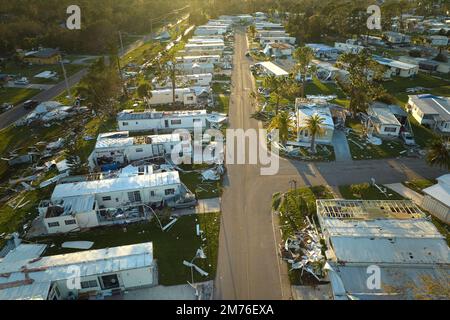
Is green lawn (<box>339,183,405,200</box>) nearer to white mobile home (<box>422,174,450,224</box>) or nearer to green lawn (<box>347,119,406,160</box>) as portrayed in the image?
white mobile home (<box>422,174,450,224</box>)

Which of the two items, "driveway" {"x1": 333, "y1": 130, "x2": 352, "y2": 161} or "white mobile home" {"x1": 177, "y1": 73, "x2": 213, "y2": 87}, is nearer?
"driveway" {"x1": 333, "y1": 130, "x2": 352, "y2": 161}

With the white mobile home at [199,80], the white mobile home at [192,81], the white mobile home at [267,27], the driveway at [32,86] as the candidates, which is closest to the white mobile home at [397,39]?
the white mobile home at [267,27]

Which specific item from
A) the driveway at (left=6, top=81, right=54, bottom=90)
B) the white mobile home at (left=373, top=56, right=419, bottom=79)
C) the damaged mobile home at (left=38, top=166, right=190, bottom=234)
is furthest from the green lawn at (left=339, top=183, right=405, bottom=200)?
the driveway at (left=6, top=81, right=54, bottom=90)

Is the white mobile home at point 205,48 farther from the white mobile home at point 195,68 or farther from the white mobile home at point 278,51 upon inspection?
the white mobile home at point 195,68

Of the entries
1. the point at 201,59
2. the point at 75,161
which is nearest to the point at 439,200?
the point at 75,161

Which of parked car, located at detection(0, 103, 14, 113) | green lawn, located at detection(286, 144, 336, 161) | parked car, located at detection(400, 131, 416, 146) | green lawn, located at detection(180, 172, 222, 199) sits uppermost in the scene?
parked car, located at detection(0, 103, 14, 113)
